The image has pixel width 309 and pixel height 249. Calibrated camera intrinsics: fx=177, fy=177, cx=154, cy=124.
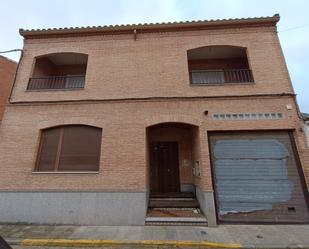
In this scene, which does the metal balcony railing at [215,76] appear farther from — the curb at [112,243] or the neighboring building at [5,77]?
the neighboring building at [5,77]

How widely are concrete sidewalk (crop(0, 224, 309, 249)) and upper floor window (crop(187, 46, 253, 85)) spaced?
5912mm

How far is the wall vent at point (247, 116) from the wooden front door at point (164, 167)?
8.86 ft

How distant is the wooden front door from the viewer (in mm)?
8484

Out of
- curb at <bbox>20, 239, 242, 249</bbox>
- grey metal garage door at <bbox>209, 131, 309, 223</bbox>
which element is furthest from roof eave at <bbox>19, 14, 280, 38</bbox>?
curb at <bbox>20, 239, 242, 249</bbox>

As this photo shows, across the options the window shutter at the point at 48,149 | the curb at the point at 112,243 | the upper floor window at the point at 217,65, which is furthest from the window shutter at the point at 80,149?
the upper floor window at the point at 217,65

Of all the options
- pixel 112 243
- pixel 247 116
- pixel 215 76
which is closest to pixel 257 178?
pixel 247 116

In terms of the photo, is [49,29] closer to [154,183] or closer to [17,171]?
[17,171]

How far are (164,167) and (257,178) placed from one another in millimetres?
3980

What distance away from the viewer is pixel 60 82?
30.3 feet

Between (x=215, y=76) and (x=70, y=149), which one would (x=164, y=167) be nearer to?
(x=70, y=149)

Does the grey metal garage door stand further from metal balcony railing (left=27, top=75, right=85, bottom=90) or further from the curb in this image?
metal balcony railing (left=27, top=75, right=85, bottom=90)

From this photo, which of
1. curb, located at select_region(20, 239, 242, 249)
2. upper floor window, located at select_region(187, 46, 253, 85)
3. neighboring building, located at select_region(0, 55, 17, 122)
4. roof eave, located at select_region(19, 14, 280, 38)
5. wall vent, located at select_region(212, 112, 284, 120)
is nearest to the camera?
curb, located at select_region(20, 239, 242, 249)

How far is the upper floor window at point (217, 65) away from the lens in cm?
848

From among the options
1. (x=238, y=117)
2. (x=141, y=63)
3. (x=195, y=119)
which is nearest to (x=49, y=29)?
→ (x=141, y=63)
